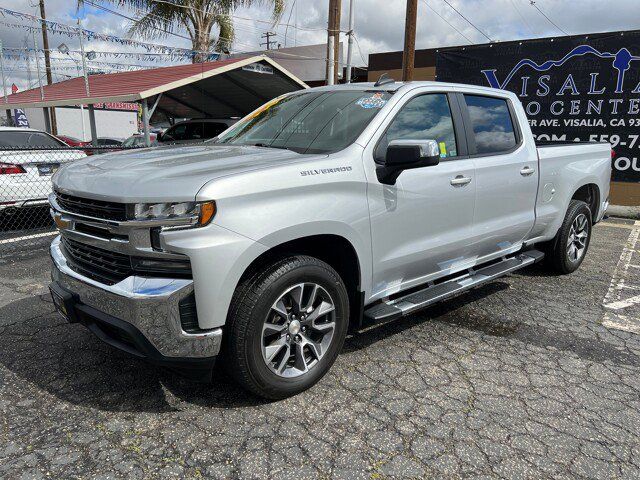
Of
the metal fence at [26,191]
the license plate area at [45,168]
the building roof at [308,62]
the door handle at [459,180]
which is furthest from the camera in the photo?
the building roof at [308,62]

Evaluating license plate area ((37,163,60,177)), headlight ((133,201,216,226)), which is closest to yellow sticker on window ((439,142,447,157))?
headlight ((133,201,216,226))

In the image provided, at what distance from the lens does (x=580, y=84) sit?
1023 centimetres

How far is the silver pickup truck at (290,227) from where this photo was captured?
249cm

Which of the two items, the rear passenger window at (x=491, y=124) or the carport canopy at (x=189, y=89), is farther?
the carport canopy at (x=189, y=89)

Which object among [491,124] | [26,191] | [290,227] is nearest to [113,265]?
[290,227]

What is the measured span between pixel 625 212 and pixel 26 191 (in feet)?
34.4

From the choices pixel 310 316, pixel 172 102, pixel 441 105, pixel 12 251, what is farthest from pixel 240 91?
pixel 310 316

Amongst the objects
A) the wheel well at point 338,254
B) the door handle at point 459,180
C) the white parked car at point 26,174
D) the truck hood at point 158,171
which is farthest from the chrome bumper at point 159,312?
the white parked car at point 26,174

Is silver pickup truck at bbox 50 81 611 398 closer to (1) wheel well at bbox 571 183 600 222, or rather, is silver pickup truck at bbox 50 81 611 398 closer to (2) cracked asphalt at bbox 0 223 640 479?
(2) cracked asphalt at bbox 0 223 640 479

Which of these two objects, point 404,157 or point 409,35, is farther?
point 409,35

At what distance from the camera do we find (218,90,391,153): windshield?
11.0ft

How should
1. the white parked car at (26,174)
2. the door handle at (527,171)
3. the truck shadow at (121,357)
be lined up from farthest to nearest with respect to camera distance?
the white parked car at (26,174) < the door handle at (527,171) < the truck shadow at (121,357)

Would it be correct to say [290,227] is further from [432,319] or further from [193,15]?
[193,15]

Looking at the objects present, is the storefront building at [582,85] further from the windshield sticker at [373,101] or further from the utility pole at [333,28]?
the windshield sticker at [373,101]
